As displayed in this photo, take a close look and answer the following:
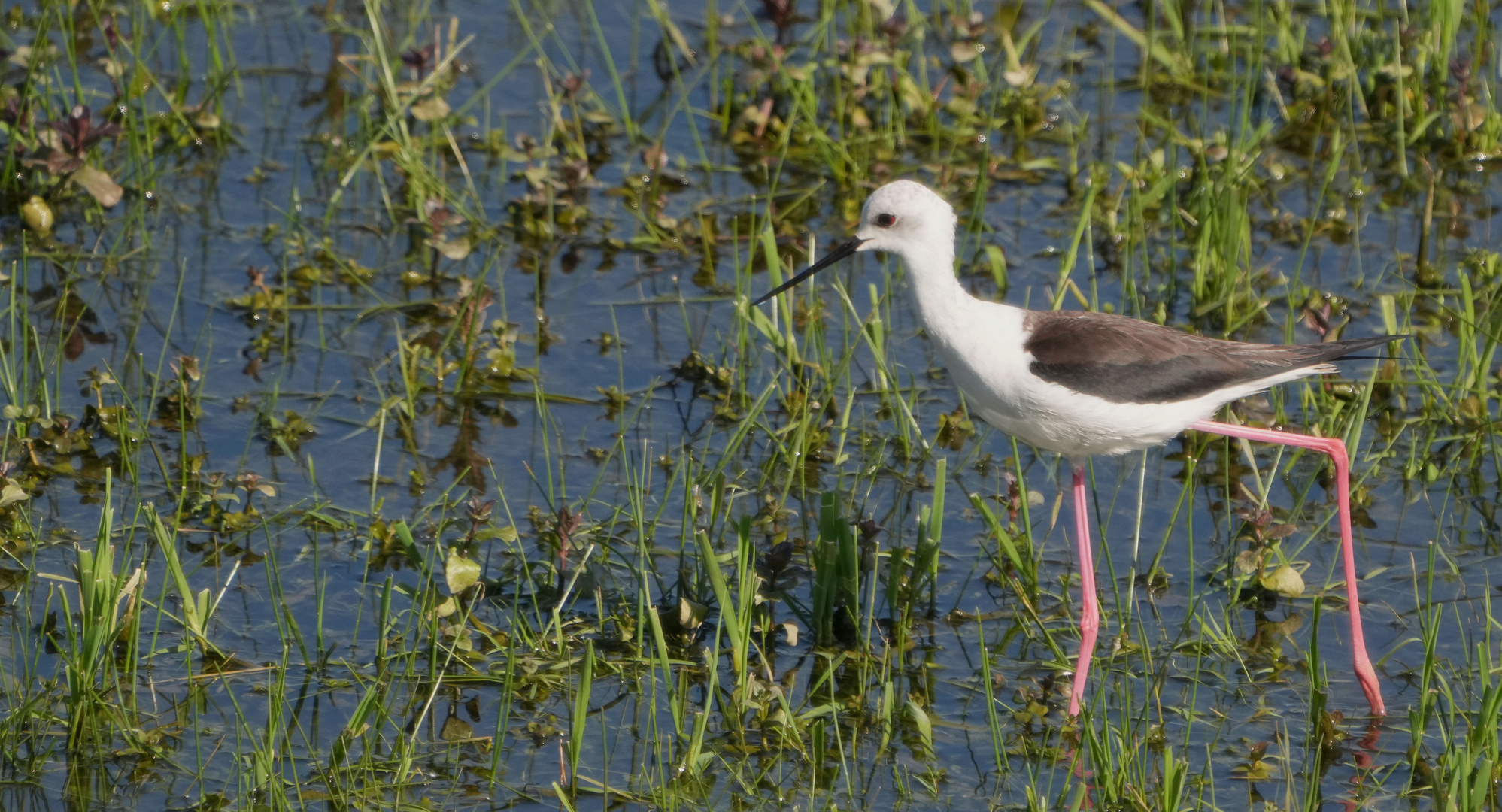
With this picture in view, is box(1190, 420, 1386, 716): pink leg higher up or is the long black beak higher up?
the long black beak

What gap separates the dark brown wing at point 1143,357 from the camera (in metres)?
4.28

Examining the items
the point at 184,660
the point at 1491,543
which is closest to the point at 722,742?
the point at 184,660

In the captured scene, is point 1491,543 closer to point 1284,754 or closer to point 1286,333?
point 1286,333

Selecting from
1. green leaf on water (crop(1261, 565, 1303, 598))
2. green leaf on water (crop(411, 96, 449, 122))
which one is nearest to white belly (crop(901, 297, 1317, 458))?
green leaf on water (crop(1261, 565, 1303, 598))

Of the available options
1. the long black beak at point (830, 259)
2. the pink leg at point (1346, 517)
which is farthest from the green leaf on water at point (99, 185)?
the pink leg at point (1346, 517)

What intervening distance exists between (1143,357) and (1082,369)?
20 cm

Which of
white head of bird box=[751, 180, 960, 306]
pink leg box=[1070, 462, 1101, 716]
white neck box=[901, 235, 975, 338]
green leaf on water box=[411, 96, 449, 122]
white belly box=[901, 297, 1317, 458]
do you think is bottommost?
pink leg box=[1070, 462, 1101, 716]

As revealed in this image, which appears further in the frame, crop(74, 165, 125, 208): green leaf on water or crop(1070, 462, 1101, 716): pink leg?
crop(74, 165, 125, 208): green leaf on water

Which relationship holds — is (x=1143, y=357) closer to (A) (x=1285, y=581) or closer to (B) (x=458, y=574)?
(A) (x=1285, y=581)

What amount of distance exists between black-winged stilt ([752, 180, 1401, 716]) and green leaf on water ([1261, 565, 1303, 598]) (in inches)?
5.8

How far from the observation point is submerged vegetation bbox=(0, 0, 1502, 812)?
3.86 meters

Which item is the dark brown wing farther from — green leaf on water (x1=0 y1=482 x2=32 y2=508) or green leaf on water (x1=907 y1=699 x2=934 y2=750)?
green leaf on water (x1=0 y1=482 x2=32 y2=508)

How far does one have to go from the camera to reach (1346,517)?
14.6 feet

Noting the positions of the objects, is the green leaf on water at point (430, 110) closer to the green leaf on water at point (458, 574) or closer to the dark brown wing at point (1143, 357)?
the green leaf on water at point (458, 574)
